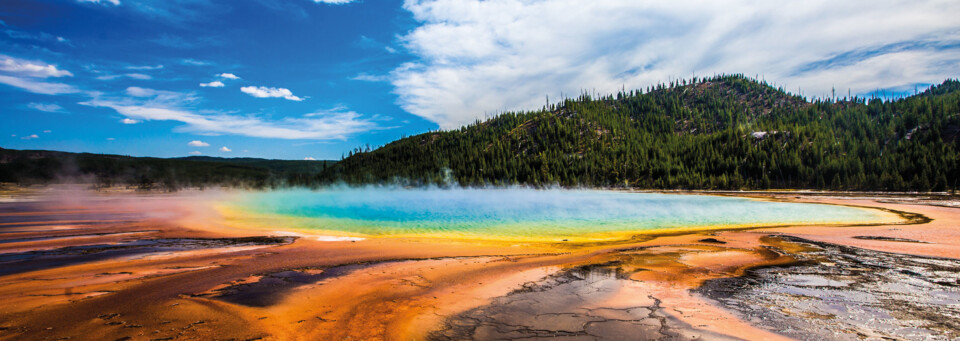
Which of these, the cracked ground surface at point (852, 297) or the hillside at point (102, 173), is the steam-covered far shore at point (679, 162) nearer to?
the hillside at point (102, 173)

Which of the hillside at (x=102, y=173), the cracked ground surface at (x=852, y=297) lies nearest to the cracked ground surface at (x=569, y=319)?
the cracked ground surface at (x=852, y=297)

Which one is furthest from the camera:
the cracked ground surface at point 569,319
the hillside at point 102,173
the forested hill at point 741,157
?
the hillside at point 102,173

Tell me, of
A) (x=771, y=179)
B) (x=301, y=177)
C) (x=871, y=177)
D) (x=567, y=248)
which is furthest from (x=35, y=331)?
(x=301, y=177)

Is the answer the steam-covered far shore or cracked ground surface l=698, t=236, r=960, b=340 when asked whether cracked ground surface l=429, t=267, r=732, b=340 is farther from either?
the steam-covered far shore

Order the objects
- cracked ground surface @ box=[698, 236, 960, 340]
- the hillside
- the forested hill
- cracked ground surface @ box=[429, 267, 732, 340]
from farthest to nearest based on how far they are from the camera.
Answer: the hillside, the forested hill, cracked ground surface @ box=[698, 236, 960, 340], cracked ground surface @ box=[429, 267, 732, 340]

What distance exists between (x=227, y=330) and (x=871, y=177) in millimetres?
124914

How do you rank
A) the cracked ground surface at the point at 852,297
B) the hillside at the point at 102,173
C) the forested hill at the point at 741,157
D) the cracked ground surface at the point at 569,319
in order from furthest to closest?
the hillside at the point at 102,173, the forested hill at the point at 741,157, the cracked ground surface at the point at 852,297, the cracked ground surface at the point at 569,319

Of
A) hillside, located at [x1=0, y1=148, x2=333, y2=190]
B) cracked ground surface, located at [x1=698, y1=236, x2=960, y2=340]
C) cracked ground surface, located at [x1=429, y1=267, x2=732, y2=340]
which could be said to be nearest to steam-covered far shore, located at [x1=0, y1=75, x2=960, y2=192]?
hillside, located at [x1=0, y1=148, x2=333, y2=190]

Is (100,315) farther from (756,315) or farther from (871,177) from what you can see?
(871,177)

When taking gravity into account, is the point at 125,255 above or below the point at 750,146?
below

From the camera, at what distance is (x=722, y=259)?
13.0 metres

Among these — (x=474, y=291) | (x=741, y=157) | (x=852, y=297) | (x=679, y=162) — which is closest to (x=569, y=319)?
(x=474, y=291)

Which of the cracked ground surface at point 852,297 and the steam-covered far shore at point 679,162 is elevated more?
the steam-covered far shore at point 679,162

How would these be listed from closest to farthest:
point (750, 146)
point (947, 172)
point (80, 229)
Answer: point (80, 229)
point (947, 172)
point (750, 146)
